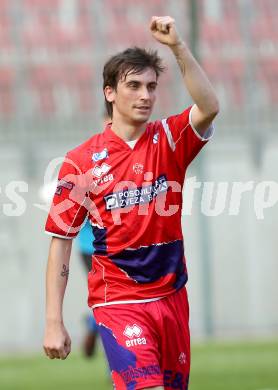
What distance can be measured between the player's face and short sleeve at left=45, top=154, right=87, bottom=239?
370 millimetres

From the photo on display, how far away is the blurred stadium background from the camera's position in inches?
637

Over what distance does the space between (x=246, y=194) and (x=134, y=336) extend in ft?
35.6

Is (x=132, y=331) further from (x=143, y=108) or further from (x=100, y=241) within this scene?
(x=143, y=108)

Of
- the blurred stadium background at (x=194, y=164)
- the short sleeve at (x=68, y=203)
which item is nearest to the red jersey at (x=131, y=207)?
the short sleeve at (x=68, y=203)

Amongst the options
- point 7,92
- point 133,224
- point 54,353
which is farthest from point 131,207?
point 7,92

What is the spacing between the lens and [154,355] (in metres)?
5.71

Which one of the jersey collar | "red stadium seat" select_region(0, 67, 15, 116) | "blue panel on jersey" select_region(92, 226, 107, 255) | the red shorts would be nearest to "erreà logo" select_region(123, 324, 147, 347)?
the red shorts

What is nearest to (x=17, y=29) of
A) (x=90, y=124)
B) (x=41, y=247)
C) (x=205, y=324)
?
(x=90, y=124)

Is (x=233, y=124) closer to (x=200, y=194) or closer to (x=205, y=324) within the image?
(x=200, y=194)

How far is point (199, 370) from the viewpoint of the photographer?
1153 cm

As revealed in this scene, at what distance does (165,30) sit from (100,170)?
32.1 inches

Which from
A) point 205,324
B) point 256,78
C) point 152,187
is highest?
point 256,78

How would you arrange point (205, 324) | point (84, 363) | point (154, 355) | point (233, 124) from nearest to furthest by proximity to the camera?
point (154, 355) < point (84, 363) < point (205, 324) < point (233, 124)

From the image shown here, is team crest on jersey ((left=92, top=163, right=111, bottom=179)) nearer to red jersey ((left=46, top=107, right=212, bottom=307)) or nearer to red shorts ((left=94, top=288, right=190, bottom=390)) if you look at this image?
red jersey ((left=46, top=107, right=212, bottom=307))
